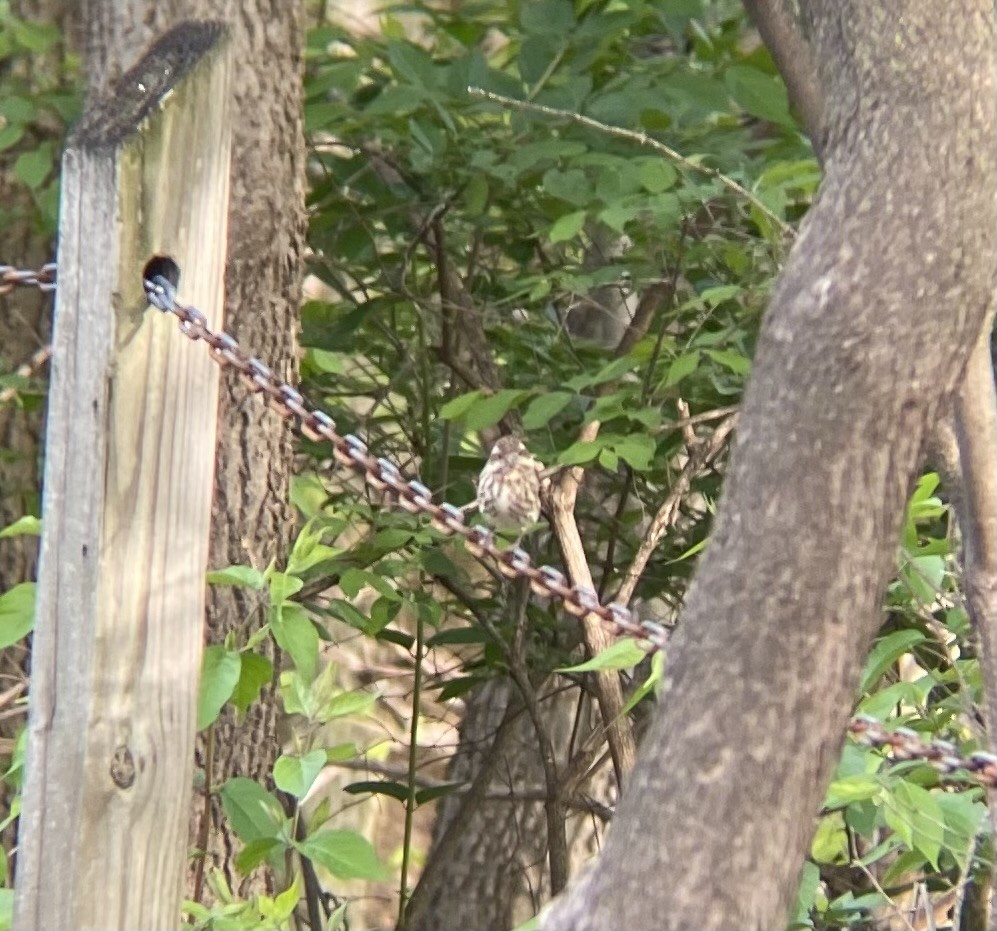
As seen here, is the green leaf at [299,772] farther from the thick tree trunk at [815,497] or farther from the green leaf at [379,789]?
the green leaf at [379,789]

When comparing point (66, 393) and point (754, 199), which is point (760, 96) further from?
point (66, 393)

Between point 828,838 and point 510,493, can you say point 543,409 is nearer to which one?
point 510,493

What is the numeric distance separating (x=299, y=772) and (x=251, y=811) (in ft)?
0.77

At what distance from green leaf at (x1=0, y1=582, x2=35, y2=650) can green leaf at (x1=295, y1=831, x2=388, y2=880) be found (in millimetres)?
505

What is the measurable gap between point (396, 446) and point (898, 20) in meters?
2.69

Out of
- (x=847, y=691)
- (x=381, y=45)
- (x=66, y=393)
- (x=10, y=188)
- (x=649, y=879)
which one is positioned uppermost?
(x=381, y=45)

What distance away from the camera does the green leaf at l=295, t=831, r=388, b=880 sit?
7.24 feet

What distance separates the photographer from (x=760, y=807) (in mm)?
1537

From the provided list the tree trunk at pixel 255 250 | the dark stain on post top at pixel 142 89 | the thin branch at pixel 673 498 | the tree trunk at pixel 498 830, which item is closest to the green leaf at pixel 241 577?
the dark stain on post top at pixel 142 89

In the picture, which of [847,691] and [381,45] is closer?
[847,691]

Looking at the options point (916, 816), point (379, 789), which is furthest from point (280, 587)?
point (379, 789)

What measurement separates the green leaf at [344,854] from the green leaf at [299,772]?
0.33 ft

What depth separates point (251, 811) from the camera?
2.38 metres

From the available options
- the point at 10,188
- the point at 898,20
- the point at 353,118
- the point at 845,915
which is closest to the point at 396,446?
the point at 353,118
